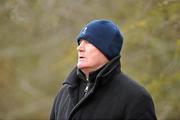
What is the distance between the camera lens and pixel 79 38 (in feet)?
14.0

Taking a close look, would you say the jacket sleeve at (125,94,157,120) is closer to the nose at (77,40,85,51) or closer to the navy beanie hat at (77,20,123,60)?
the navy beanie hat at (77,20,123,60)

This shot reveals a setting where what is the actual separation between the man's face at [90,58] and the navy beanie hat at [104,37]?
28 mm

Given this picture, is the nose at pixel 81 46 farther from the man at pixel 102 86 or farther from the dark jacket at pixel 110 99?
the dark jacket at pixel 110 99

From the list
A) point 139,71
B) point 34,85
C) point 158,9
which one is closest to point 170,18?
point 158,9

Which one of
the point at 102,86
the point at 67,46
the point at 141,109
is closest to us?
the point at 141,109

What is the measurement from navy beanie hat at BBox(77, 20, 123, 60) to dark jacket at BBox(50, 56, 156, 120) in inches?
2.7

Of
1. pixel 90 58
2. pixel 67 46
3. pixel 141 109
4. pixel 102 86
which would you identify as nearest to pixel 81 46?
pixel 90 58

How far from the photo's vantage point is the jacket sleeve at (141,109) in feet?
13.1

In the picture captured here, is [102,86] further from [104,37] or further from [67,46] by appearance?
[67,46]

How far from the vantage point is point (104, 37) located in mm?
4250

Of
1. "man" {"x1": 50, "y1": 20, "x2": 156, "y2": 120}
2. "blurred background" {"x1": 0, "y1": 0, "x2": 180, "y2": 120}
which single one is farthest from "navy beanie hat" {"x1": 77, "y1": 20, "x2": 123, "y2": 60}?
"blurred background" {"x1": 0, "y1": 0, "x2": 180, "y2": 120}

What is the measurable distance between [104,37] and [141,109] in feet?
1.77

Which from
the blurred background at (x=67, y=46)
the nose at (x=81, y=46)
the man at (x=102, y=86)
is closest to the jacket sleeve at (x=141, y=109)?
the man at (x=102, y=86)

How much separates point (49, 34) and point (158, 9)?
541 centimetres
